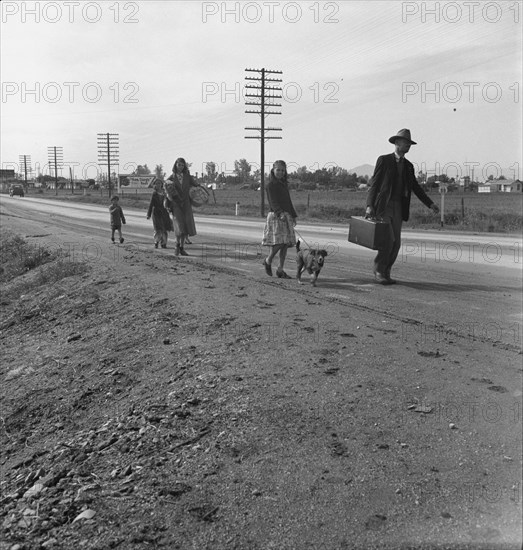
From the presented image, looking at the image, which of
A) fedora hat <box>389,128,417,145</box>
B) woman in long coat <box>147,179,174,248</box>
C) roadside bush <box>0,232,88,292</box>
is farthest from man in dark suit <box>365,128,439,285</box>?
woman in long coat <box>147,179,174,248</box>

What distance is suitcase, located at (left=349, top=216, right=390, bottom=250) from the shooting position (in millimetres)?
8008

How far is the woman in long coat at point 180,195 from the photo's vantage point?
11.8 metres

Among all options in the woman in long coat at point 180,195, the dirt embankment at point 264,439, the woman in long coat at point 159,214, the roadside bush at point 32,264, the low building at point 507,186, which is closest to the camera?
the dirt embankment at point 264,439

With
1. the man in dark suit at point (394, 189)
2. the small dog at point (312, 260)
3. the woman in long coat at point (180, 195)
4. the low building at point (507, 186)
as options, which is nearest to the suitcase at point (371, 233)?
the man in dark suit at point (394, 189)

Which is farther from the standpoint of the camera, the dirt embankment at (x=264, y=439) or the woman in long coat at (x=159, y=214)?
the woman in long coat at (x=159, y=214)

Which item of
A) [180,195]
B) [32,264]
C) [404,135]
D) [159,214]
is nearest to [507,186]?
[404,135]

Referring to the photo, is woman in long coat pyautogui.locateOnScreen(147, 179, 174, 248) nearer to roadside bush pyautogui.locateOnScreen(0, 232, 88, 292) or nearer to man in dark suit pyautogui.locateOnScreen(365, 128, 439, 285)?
roadside bush pyautogui.locateOnScreen(0, 232, 88, 292)

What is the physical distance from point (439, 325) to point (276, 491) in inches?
130

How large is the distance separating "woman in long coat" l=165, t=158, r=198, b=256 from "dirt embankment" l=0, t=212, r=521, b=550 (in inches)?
205

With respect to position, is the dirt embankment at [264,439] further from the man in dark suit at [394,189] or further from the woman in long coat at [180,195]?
the woman in long coat at [180,195]

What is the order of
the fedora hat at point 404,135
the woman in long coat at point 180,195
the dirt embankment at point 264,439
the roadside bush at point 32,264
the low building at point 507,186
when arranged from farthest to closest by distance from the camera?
the roadside bush at point 32,264 < the woman in long coat at point 180,195 < the fedora hat at point 404,135 < the low building at point 507,186 < the dirt embankment at point 264,439

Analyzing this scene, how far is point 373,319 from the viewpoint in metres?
6.27

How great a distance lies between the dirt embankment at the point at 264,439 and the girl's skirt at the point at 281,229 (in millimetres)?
2059

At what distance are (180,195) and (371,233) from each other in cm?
498
